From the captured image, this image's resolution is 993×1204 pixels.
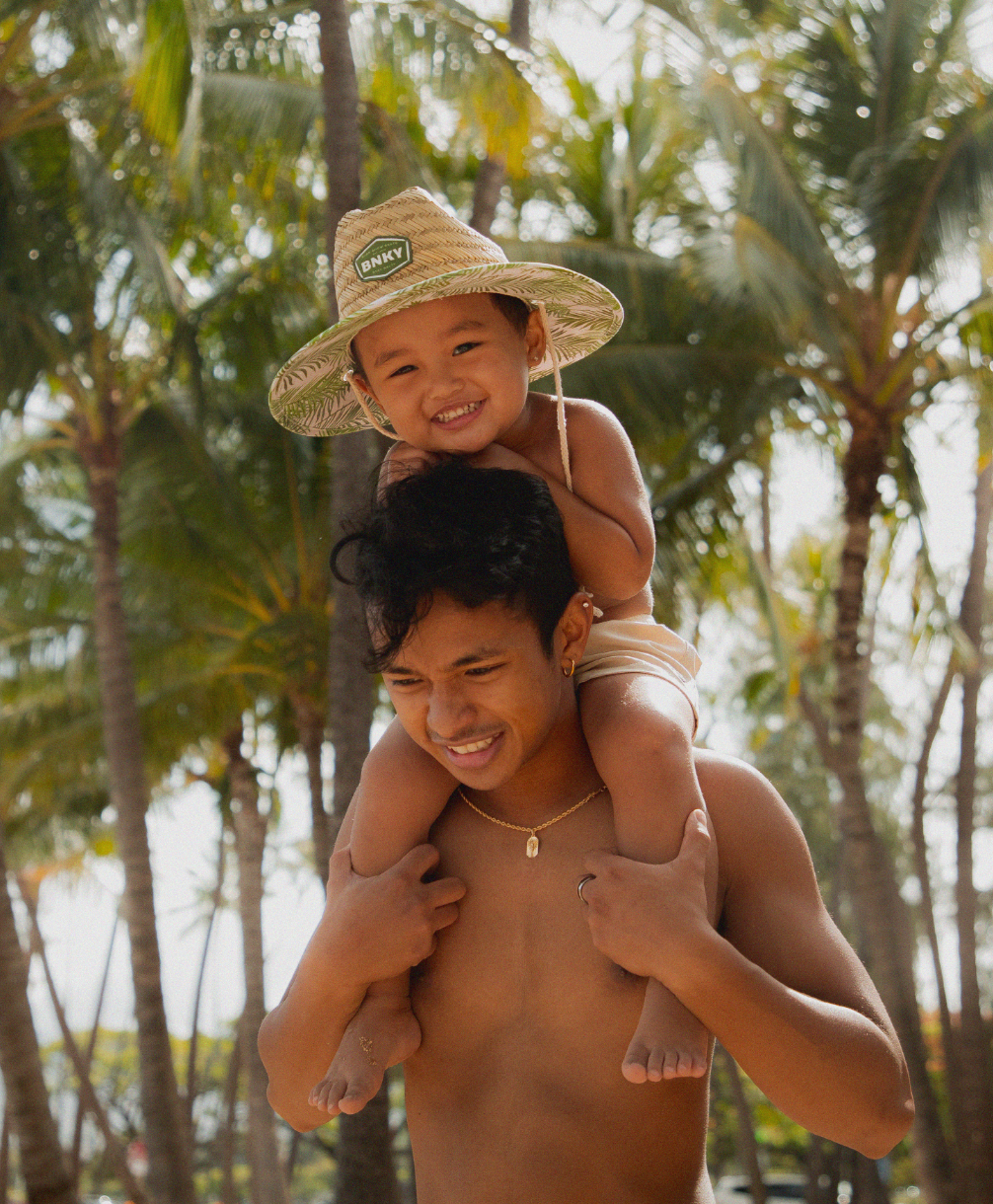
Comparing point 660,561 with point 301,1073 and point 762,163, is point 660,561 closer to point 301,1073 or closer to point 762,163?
point 762,163

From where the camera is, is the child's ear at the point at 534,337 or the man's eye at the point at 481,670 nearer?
the man's eye at the point at 481,670

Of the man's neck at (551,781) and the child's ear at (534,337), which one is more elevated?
the child's ear at (534,337)

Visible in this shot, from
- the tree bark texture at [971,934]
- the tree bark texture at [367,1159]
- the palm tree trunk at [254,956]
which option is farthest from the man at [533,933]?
the palm tree trunk at [254,956]

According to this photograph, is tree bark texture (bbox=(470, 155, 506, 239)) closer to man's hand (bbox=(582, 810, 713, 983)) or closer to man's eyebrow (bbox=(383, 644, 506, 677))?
man's eyebrow (bbox=(383, 644, 506, 677))

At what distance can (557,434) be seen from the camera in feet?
7.40

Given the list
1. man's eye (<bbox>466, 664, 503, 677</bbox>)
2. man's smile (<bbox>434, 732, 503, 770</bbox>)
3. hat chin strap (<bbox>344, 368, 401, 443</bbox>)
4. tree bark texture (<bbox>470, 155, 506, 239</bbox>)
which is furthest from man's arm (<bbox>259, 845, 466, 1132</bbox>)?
tree bark texture (<bbox>470, 155, 506, 239</bbox>)

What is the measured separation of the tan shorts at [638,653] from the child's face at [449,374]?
15.5 inches

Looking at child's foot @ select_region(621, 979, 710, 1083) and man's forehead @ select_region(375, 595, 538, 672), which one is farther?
man's forehead @ select_region(375, 595, 538, 672)

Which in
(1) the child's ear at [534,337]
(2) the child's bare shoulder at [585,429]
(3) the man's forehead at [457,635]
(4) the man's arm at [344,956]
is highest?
(1) the child's ear at [534,337]

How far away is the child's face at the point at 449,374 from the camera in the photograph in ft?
7.13

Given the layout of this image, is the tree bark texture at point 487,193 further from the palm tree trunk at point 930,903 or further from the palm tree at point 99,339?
the palm tree trunk at point 930,903

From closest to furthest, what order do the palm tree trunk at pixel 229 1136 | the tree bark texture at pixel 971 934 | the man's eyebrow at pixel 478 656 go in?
the man's eyebrow at pixel 478 656 → the tree bark texture at pixel 971 934 → the palm tree trunk at pixel 229 1136

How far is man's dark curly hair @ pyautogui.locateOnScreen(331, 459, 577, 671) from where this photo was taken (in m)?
1.93

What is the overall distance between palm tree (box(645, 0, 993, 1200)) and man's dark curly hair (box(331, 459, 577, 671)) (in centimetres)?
782
